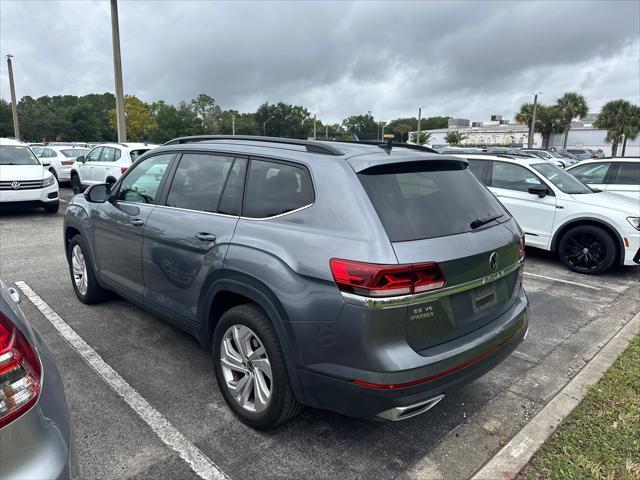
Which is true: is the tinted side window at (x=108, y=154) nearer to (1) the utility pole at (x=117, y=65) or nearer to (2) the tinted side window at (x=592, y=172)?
(1) the utility pole at (x=117, y=65)

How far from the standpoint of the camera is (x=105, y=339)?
4098mm

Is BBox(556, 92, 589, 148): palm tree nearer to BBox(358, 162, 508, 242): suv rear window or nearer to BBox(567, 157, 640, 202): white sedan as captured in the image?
BBox(567, 157, 640, 202): white sedan

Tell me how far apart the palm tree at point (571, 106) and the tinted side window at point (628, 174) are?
49.3 m

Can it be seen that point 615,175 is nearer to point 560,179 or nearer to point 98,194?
point 560,179

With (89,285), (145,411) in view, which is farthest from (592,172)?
(145,411)

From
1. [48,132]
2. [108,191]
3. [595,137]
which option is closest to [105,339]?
[108,191]

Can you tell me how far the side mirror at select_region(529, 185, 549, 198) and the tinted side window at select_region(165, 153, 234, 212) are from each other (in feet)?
18.2

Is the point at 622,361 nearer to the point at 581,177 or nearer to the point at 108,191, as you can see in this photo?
the point at 108,191

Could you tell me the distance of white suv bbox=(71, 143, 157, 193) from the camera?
12.0 metres

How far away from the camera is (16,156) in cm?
1081

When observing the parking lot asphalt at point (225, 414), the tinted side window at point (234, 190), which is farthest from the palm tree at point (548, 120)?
the tinted side window at point (234, 190)

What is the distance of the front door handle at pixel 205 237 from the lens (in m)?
2.97

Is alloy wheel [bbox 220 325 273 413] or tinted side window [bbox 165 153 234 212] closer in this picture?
alloy wheel [bbox 220 325 273 413]

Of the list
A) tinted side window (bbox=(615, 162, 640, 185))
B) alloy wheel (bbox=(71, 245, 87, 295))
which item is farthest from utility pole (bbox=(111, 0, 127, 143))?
tinted side window (bbox=(615, 162, 640, 185))
